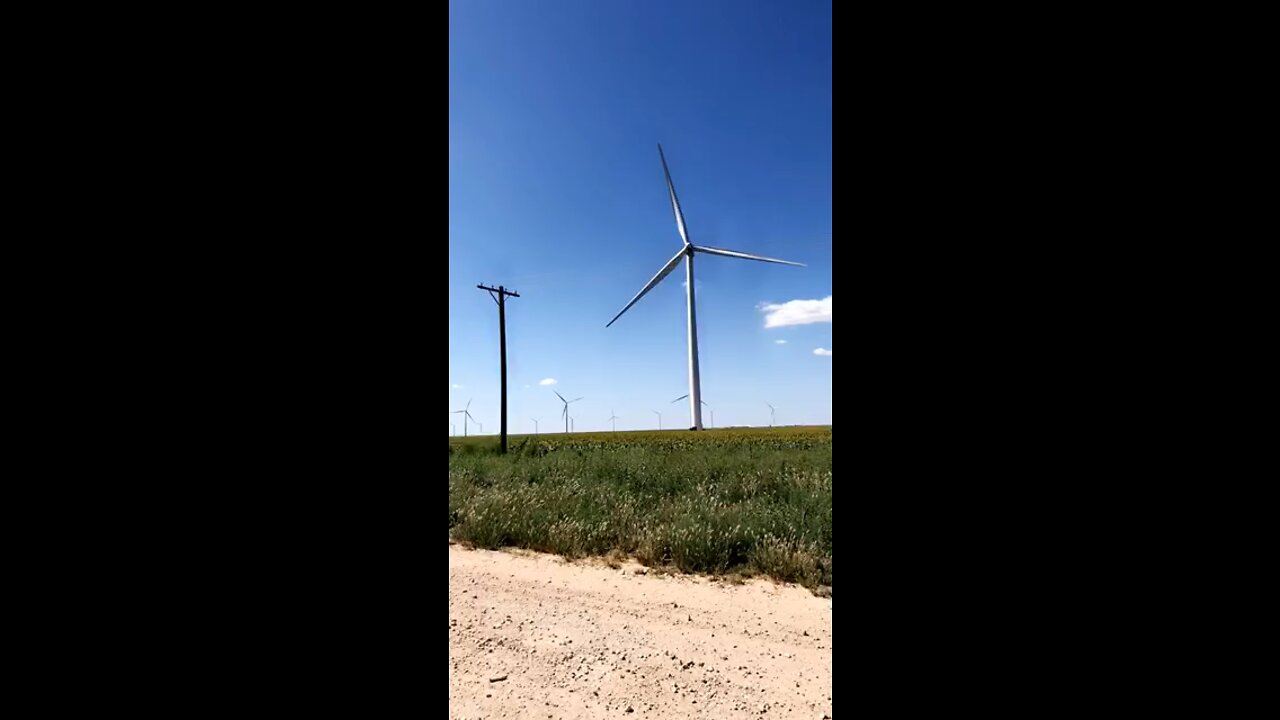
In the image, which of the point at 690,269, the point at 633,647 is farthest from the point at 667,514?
the point at 690,269

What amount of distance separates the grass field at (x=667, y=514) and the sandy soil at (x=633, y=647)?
0.47m

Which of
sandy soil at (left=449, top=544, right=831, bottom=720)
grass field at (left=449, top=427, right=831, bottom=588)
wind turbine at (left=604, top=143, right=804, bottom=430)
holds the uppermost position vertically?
wind turbine at (left=604, top=143, right=804, bottom=430)

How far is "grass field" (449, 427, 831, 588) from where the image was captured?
5566mm

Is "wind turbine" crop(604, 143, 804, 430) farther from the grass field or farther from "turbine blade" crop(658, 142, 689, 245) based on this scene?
the grass field

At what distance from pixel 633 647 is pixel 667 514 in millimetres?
3138

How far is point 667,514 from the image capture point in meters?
6.93

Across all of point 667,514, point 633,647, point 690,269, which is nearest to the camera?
point 633,647

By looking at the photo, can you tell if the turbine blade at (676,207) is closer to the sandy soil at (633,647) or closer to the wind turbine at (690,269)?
Answer: the wind turbine at (690,269)

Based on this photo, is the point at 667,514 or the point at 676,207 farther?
the point at 676,207

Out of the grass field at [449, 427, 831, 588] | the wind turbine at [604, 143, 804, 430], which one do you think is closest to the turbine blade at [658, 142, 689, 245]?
the wind turbine at [604, 143, 804, 430]

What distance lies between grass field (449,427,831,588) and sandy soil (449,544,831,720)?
467mm

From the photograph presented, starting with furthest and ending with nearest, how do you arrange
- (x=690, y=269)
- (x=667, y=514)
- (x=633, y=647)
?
(x=690, y=269), (x=667, y=514), (x=633, y=647)

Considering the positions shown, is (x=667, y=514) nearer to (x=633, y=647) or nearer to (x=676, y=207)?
(x=633, y=647)

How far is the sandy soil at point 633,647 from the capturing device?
3.15 meters
